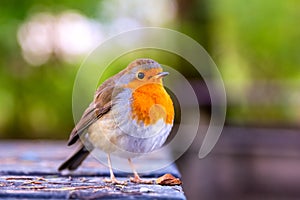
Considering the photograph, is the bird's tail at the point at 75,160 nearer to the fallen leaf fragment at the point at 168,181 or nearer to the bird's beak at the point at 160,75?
the fallen leaf fragment at the point at 168,181

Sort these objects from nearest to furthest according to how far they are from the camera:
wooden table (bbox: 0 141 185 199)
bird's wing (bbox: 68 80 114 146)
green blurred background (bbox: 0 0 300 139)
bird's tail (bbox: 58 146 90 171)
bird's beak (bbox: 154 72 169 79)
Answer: wooden table (bbox: 0 141 185 199) < bird's beak (bbox: 154 72 169 79) < bird's wing (bbox: 68 80 114 146) < bird's tail (bbox: 58 146 90 171) < green blurred background (bbox: 0 0 300 139)

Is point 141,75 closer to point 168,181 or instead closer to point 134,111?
point 134,111

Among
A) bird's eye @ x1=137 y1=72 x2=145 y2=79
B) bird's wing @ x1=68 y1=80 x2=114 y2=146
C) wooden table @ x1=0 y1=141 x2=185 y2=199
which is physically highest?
bird's eye @ x1=137 y1=72 x2=145 y2=79

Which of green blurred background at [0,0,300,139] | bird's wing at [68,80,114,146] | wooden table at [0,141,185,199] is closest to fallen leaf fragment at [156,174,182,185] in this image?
wooden table at [0,141,185,199]

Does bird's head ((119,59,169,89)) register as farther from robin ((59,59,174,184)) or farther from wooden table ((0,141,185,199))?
wooden table ((0,141,185,199))

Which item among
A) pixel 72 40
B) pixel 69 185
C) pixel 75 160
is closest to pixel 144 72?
pixel 69 185

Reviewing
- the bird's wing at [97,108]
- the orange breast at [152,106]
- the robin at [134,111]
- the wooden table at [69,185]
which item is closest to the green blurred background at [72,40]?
the wooden table at [69,185]
